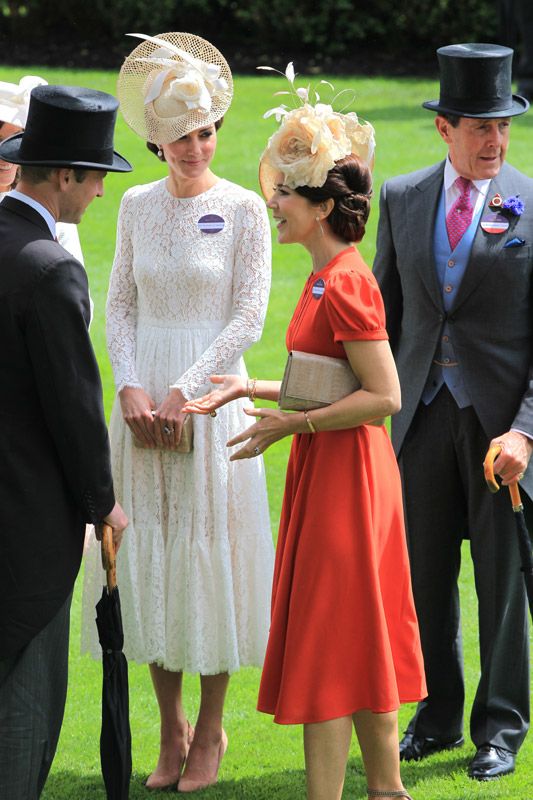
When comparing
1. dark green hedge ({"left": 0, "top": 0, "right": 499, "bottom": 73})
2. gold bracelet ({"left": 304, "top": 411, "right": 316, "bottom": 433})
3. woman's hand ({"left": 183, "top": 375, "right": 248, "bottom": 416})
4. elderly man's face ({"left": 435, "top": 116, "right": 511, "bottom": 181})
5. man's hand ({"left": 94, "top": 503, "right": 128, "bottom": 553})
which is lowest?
dark green hedge ({"left": 0, "top": 0, "right": 499, "bottom": 73})

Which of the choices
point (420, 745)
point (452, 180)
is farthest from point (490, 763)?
point (452, 180)

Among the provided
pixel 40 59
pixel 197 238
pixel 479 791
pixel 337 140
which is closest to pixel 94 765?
pixel 479 791

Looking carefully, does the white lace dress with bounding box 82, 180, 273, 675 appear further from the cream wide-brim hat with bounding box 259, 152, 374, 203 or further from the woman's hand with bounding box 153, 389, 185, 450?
the cream wide-brim hat with bounding box 259, 152, 374, 203

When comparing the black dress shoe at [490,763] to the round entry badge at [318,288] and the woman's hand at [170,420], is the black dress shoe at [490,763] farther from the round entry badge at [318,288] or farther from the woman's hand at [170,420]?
the round entry badge at [318,288]

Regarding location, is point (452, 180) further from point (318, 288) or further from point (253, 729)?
point (253, 729)

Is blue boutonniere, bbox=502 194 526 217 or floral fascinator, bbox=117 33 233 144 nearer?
blue boutonniere, bbox=502 194 526 217

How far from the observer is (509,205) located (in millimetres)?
4730

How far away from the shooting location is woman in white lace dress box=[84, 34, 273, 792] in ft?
16.1

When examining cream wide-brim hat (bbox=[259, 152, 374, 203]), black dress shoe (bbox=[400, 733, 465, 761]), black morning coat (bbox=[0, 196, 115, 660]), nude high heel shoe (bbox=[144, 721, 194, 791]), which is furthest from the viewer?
black dress shoe (bbox=[400, 733, 465, 761])

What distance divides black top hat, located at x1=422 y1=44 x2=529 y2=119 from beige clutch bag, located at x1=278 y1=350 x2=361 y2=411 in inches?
43.9

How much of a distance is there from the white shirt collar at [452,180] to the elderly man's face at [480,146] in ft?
0.10

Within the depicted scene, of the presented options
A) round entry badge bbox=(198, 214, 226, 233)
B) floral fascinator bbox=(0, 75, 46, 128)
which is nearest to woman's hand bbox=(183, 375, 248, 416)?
round entry badge bbox=(198, 214, 226, 233)

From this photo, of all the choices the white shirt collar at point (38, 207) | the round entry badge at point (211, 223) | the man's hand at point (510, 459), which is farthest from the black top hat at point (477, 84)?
the white shirt collar at point (38, 207)

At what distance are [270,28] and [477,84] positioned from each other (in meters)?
15.8
